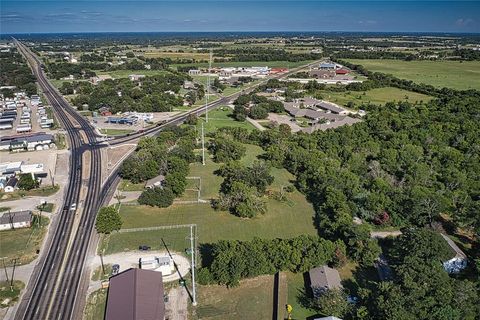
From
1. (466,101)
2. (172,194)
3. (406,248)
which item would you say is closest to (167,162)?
(172,194)

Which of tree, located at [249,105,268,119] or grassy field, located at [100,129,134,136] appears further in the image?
tree, located at [249,105,268,119]

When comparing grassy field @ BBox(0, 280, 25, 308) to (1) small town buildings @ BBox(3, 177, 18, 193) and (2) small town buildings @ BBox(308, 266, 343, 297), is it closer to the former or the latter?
(1) small town buildings @ BBox(3, 177, 18, 193)

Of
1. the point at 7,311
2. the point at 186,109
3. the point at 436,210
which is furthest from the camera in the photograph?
the point at 186,109

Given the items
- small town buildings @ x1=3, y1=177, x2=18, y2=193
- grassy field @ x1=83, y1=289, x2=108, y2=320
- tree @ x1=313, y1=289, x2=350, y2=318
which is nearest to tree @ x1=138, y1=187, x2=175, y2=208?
grassy field @ x1=83, y1=289, x2=108, y2=320

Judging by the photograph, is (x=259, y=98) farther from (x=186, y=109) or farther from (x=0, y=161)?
(x=0, y=161)

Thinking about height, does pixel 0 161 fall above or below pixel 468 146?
below

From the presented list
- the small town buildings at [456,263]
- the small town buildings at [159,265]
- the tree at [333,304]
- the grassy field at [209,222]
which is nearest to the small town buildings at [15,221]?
the grassy field at [209,222]
